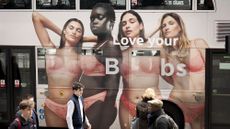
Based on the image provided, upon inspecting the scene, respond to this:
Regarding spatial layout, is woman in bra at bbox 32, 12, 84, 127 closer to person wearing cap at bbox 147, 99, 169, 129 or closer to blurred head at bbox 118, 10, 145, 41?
blurred head at bbox 118, 10, 145, 41

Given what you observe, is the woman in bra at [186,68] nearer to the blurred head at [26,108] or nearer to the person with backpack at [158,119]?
the person with backpack at [158,119]

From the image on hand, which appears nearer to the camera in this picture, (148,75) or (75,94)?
(75,94)

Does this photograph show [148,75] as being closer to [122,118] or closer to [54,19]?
[122,118]

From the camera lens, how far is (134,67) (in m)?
10.5

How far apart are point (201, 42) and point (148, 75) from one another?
1.41 m

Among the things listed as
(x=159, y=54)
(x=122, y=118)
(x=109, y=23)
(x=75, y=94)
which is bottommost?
(x=122, y=118)

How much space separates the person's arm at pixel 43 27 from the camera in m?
10.8

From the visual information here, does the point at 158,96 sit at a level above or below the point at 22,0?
below

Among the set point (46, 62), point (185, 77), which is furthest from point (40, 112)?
point (185, 77)

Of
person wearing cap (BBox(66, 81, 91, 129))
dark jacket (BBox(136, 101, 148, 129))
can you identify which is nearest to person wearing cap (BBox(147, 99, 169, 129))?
dark jacket (BBox(136, 101, 148, 129))

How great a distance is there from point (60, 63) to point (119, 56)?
1.42 m

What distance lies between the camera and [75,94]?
339 inches

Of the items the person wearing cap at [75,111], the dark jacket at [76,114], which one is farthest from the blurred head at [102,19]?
the dark jacket at [76,114]

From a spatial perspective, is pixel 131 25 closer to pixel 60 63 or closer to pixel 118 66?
pixel 118 66
